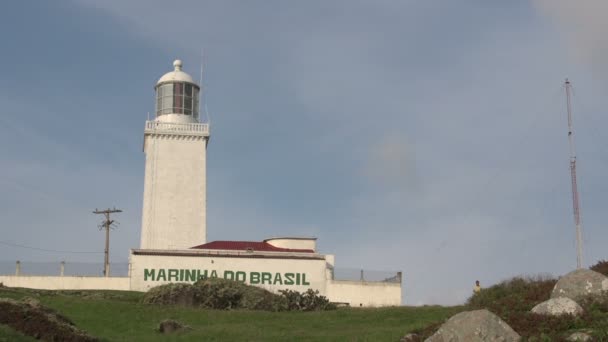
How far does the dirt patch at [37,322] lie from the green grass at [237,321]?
116 inches

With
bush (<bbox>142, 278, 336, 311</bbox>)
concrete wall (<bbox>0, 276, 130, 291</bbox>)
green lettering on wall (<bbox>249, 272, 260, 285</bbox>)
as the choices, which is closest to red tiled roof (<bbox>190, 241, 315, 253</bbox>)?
green lettering on wall (<bbox>249, 272, 260, 285</bbox>)

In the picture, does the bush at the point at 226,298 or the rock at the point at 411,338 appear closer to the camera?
the rock at the point at 411,338

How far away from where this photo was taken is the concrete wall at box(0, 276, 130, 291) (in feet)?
176

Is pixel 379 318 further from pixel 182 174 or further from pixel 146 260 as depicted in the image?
pixel 182 174

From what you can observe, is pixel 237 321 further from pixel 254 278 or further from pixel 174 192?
pixel 174 192

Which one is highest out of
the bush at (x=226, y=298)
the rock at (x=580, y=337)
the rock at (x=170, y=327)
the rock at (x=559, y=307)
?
the bush at (x=226, y=298)

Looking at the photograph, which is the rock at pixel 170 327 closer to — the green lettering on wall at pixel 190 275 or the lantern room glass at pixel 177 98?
the green lettering on wall at pixel 190 275

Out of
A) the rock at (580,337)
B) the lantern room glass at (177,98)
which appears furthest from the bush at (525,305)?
the lantern room glass at (177,98)

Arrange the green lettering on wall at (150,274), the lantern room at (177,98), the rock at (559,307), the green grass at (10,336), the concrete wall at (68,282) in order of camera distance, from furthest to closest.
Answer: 1. the lantern room at (177,98)
2. the green lettering on wall at (150,274)
3. the concrete wall at (68,282)
4. the rock at (559,307)
5. the green grass at (10,336)

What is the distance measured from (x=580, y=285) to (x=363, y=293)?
2883cm

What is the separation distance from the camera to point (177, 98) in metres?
62.7

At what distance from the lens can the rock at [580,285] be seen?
2623 centimetres

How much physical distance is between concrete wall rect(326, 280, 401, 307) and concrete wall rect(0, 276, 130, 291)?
46.2 ft

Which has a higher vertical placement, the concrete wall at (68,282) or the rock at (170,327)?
the concrete wall at (68,282)
